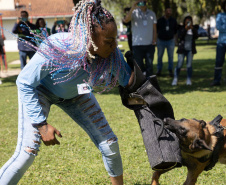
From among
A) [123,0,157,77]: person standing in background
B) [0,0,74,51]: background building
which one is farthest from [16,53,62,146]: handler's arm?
[123,0,157,77]: person standing in background

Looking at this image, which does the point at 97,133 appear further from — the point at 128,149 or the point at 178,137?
the point at 128,149

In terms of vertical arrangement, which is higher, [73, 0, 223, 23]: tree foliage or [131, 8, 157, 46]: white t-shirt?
[73, 0, 223, 23]: tree foliage

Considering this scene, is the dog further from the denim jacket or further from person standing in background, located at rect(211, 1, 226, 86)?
person standing in background, located at rect(211, 1, 226, 86)

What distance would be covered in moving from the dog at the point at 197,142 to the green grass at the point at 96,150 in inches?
25.1

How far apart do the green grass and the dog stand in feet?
2.09

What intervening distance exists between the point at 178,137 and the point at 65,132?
2821mm

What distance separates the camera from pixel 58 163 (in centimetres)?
392

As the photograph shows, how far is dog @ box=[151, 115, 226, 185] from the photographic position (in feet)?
8.62

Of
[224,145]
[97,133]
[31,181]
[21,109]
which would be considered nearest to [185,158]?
→ [224,145]

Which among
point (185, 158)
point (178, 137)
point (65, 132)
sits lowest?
point (65, 132)

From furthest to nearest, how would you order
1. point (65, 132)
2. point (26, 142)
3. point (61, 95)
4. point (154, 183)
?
1. point (65, 132)
2. point (154, 183)
3. point (61, 95)
4. point (26, 142)

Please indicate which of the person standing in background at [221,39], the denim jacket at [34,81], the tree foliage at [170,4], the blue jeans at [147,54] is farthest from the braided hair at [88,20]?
the tree foliage at [170,4]

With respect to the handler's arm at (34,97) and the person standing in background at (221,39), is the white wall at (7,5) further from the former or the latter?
the handler's arm at (34,97)

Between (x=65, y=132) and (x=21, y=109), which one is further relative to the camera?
(x=65, y=132)
